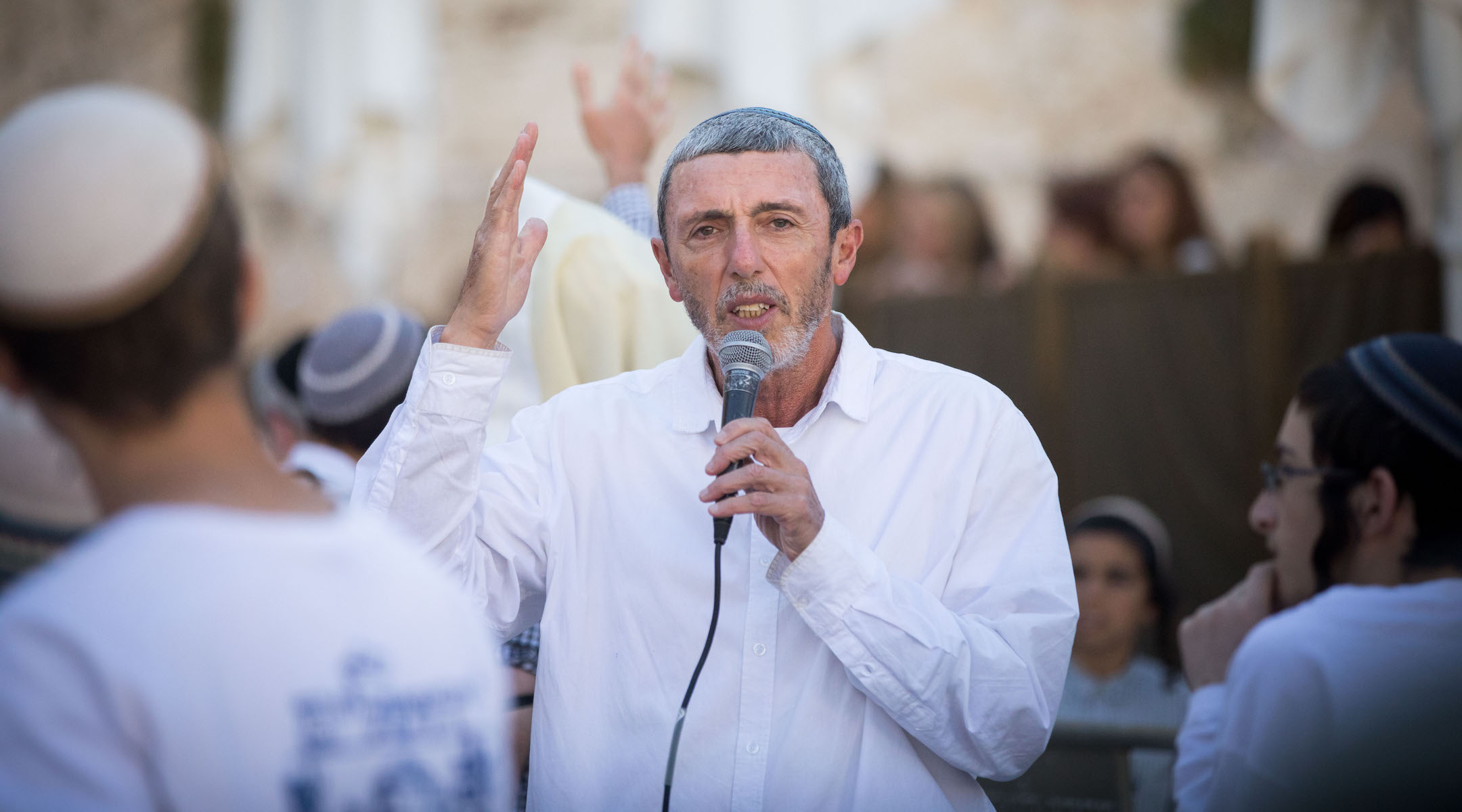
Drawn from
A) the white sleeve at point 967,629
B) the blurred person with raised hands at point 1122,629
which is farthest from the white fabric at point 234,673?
the blurred person with raised hands at point 1122,629

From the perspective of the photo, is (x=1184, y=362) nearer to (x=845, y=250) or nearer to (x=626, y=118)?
(x=626, y=118)

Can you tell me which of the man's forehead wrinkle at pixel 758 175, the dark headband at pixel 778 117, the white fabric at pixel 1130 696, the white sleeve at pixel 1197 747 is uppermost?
the dark headband at pixel 778 117

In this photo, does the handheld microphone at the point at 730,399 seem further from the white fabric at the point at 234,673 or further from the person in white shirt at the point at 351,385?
the person in white shirt at the point at 351,385

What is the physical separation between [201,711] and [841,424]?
1.57 m

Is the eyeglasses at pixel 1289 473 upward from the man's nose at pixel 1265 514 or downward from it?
upward

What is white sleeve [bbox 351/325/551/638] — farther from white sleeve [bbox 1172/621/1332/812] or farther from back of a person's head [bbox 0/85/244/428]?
white sleeve [bbox 1172/621/1332/812]

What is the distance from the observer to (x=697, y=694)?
2.31 metres

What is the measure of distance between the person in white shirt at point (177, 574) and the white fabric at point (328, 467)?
6.02ft

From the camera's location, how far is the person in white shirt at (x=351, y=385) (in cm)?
333

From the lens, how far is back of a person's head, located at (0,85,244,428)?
1215 mm

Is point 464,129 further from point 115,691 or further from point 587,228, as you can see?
point 115,691

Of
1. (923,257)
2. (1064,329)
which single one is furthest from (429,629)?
(923,257)

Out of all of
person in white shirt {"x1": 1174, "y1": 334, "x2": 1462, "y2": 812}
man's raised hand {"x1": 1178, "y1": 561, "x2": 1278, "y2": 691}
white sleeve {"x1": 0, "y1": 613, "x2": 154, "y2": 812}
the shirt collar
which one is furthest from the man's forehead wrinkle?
white sleeve {"x1": 0, "y1": 613, "x2": 154, "y2": 812}

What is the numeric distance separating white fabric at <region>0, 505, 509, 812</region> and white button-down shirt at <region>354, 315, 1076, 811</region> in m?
0.90
